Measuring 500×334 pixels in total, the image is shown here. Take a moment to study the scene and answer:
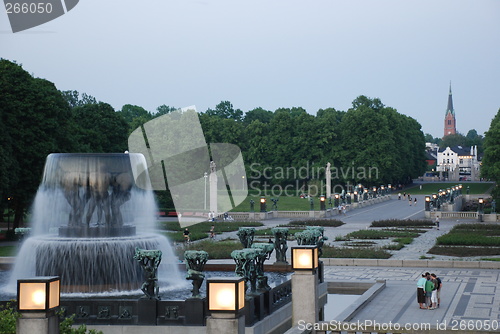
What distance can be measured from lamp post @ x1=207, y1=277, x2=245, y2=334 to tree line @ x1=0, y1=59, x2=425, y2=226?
115 feet

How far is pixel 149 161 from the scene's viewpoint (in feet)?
268

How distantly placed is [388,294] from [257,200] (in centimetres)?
6616

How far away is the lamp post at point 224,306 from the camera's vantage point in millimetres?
10906

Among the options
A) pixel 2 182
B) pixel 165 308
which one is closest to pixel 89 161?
pixel 165 308

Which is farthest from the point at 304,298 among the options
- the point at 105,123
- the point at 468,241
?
the point at 105,123

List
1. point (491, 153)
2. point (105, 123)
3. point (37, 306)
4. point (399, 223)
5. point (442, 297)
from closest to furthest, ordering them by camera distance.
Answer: point (37, 306) < point (442, 297) < point (399, 223) < point (105, 123) < point (491, 153)

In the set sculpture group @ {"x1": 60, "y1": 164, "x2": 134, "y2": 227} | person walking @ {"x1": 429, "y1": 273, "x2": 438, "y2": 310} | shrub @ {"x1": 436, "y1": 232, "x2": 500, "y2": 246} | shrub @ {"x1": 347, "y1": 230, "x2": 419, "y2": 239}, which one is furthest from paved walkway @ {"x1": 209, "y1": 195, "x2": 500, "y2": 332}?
sculpture group @ {"x1": 60, "y1": 164, "x2": 134, "y2": 227}

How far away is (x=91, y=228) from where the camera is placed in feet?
73.7

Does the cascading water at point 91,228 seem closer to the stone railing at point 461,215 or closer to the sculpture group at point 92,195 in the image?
the sculpture group at point 92,195

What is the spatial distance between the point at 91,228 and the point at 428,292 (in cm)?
1082

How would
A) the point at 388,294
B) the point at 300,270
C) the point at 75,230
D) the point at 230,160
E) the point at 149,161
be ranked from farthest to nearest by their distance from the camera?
the point at 230,160 < the point at 149,161 < the point at 388,294 < the point at 75,230 < the point at 300,270

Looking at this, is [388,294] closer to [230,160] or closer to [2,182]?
[2,182]

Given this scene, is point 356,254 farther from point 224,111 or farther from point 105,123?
point 224,111

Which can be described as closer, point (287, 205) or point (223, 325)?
point (223, 325)
